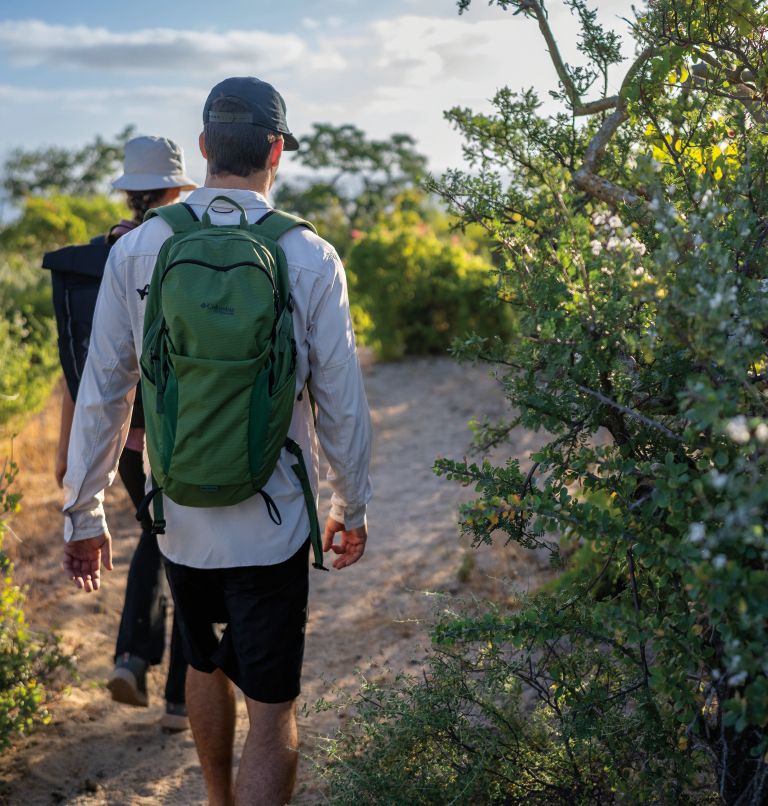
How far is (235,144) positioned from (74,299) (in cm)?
125

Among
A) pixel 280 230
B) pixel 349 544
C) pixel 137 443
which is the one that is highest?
pixel 280 230

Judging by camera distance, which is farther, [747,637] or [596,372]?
[596,372]

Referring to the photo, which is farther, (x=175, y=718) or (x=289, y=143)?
(x=175, y=718)

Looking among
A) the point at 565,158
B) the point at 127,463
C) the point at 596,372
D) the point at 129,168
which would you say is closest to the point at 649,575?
the point at 596,372

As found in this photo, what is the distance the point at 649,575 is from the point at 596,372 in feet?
1.92

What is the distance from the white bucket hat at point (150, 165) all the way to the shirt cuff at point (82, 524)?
1.34m

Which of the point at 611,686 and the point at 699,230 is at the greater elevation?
the point at 699,230

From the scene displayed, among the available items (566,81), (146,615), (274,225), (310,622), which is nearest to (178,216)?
(274,225)

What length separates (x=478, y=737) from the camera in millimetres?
2330

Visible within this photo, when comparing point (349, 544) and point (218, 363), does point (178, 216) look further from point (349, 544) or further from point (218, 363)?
point (349, 544)

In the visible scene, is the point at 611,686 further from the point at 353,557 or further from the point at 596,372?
the point at 596,372

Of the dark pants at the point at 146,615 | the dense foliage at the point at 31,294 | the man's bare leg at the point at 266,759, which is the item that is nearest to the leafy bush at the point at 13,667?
the dark pants at the point at 146,615

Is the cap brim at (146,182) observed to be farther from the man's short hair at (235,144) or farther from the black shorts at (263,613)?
the black shorts at (263,613)

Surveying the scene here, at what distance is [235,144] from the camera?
7.59 ft
